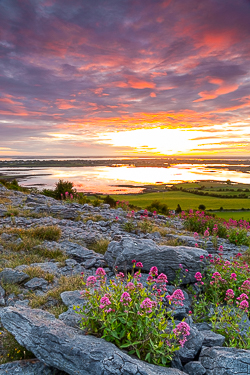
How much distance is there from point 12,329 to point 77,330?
1166 millimetres

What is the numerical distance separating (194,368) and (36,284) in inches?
181

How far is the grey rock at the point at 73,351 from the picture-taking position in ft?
10.8

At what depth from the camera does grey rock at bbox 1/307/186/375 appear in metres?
3.30

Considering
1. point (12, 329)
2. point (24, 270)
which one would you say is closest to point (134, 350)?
point (12, 329)

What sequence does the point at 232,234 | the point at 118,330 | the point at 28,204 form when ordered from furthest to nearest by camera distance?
the point at 28,204
the point at 232,234
the point at 118,330

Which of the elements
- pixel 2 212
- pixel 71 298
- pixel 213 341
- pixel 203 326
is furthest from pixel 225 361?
pixel 2 212

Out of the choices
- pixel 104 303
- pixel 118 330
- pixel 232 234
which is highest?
pixel 104 303

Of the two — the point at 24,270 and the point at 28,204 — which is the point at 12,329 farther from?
the point at 28,204

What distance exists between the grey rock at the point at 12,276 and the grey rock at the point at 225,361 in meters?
5.09

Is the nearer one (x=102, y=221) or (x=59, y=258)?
(x=59, y=258)

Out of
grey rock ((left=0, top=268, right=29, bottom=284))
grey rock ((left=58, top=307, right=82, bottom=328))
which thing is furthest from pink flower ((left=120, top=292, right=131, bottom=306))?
grey rock ((left=0, top=268, right=29, bottom=284))

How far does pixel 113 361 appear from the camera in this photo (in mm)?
3314

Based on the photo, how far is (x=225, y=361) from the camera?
3656 millimetres

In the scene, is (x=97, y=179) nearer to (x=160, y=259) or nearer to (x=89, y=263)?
(x=89, y=263)
